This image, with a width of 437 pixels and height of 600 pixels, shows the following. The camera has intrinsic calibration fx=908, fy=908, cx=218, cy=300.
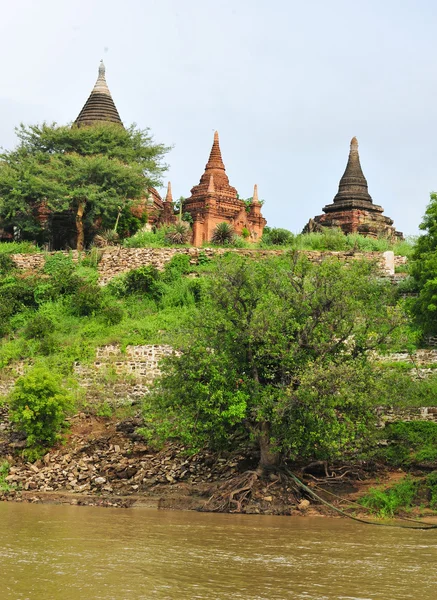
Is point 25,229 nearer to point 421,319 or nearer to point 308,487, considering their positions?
point 421,319

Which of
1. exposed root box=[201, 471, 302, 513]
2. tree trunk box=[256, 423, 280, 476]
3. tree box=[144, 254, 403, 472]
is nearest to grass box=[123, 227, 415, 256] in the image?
Answer: tree box=[144, 254, 403, 472]

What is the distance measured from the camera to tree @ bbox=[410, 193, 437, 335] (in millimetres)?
28091

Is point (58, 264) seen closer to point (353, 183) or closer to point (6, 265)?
point (6, 265)

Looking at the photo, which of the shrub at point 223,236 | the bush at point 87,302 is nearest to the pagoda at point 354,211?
the shrub at point 223,236

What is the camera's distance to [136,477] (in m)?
24.1

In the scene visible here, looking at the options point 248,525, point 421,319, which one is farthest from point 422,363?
point 248,525

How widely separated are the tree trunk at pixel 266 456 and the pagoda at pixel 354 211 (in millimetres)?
25100

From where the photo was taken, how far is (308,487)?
22.8 metres

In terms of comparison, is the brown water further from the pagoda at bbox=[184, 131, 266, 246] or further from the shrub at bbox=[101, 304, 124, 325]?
the pagoda at bbox=[184, 131, 266, 246]

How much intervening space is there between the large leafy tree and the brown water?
21.6 m

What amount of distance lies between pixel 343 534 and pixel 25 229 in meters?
26.9

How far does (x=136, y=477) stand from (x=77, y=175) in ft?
62.6

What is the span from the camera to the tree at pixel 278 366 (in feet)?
70.7

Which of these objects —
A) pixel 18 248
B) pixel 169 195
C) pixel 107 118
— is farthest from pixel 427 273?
pixel 107 118
